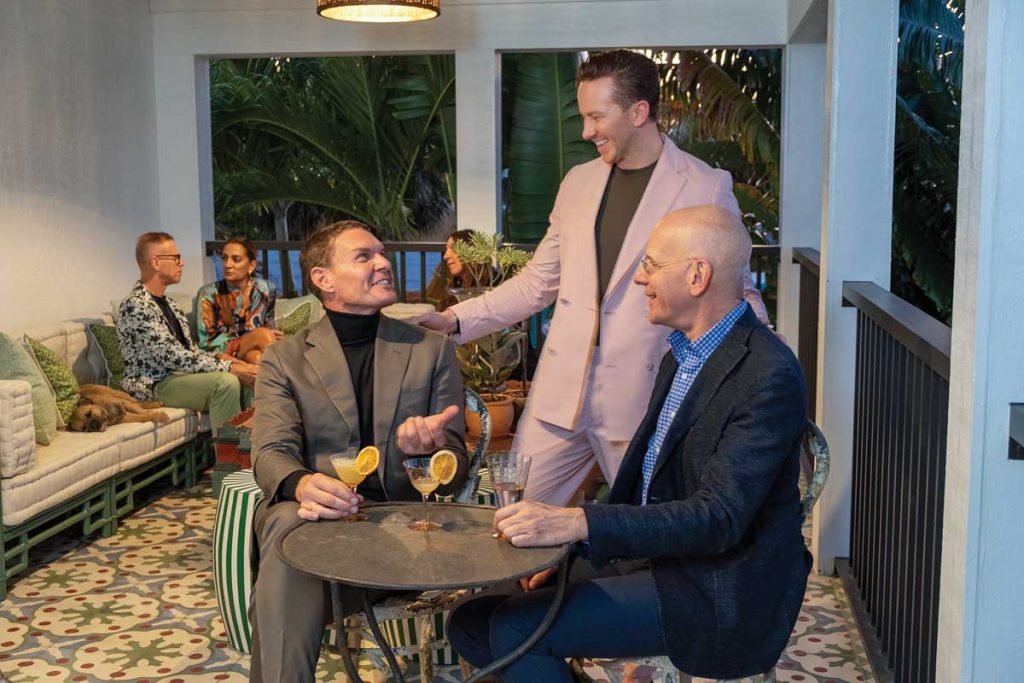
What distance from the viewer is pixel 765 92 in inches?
362

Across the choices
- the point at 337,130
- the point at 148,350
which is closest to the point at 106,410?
the point at 148,350

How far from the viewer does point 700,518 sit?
2.17m

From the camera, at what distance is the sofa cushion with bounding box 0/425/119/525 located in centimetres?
441

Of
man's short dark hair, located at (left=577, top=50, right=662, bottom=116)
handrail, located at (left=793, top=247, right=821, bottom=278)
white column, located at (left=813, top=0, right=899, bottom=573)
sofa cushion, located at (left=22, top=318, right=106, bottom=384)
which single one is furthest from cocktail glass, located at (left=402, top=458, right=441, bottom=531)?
sofa cushion, located at (left=22, top=318, right=106, bottom=384)

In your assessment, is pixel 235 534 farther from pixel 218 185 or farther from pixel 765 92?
pixel 218 185

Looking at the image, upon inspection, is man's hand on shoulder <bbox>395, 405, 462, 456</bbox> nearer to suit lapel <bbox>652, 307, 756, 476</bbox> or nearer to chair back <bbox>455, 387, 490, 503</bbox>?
chair back <bbox>455, 387, 490, 503</bbox>

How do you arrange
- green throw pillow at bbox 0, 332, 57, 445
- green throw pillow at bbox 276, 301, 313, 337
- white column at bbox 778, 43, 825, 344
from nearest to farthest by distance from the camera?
green throw pillow at bbox 0, 332, 57, 445
green throw pillow at bbox 276, 301, 313, 337
white column at bbox 778, 43, 825, 344

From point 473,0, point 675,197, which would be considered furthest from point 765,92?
point 675,197

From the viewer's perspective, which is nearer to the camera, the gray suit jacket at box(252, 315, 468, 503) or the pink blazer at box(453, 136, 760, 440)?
the gray suit jacket at box(252, 315, 468, 503)

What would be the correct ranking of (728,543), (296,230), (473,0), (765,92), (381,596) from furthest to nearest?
1. (296,230)
2. (765,92)
3. (473,0)
4. (381,596)
5. (728,543)

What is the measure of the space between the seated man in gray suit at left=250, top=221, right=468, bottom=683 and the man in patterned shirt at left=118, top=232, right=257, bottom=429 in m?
3.08

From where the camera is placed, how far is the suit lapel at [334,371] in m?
2.97

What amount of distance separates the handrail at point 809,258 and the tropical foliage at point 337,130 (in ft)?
14.3

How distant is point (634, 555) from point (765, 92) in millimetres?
7564
